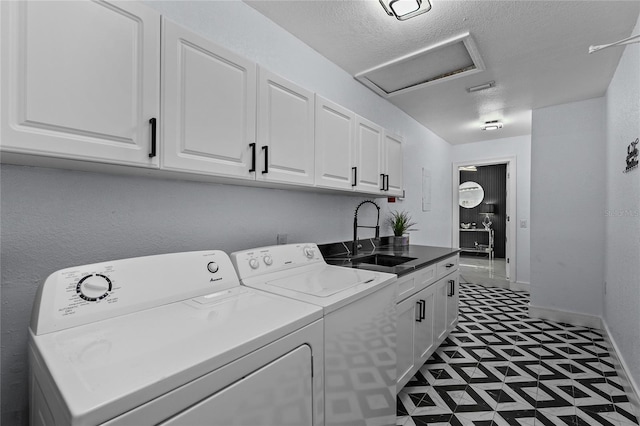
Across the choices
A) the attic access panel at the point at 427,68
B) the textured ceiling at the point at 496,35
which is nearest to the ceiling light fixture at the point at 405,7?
the textured ceiling at the point at 496,35

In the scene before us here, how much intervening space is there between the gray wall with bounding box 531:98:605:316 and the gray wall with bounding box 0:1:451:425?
2.54 metres

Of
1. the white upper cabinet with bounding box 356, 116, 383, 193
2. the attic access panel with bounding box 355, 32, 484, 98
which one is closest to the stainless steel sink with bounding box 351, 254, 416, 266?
the white upper cabinet with bounding box 356, 116, 383, 193

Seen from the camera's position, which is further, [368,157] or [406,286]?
[368,157]

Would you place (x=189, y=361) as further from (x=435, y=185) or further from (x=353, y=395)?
(x=435, y=185)

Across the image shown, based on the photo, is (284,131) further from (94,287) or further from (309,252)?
(94,287)

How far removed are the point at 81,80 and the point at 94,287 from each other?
2.22 feet

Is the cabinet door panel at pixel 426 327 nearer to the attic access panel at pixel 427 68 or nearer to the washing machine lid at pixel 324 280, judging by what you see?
the washing machine lid at pixel 324 280

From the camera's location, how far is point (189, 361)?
0.72 m

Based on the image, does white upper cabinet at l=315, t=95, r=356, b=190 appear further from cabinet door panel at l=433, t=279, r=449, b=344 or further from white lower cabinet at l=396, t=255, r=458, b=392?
cabinet door panel at l=433, t=279, r=449, b=344

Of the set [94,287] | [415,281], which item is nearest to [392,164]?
[415,281]

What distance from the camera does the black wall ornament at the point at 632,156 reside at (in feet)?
6.12

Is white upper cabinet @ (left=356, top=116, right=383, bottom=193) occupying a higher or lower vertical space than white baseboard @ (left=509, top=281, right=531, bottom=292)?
higher

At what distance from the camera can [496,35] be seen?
2.12m

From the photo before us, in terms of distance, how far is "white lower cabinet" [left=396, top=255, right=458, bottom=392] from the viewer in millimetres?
1893
